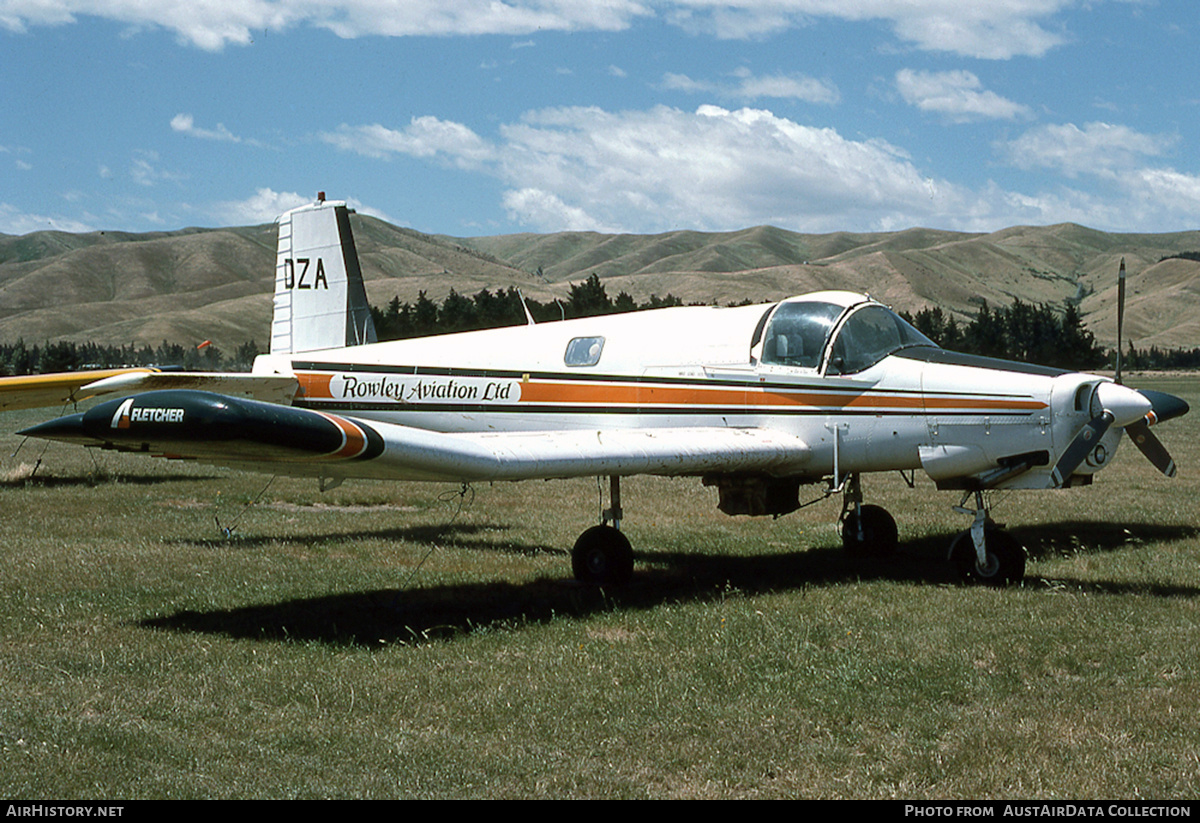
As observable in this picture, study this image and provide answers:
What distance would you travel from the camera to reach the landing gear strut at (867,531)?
11.2 meters

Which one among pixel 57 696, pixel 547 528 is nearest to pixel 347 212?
pixel 547 528

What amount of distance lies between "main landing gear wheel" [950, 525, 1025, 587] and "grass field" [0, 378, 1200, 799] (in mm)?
336

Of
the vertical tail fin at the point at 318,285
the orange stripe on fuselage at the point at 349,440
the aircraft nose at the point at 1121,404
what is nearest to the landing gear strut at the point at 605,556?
the orange stripe on fuselage at the point at 349,440

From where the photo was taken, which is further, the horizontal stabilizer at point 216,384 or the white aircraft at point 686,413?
the horizontal stabilizer at point 216,384

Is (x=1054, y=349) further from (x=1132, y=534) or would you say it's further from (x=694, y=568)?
(x=694, y=568)

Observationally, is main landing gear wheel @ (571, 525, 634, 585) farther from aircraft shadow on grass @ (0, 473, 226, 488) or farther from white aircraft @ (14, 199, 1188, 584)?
aircraft shadow on grass @ (0, 473, 226, 488)

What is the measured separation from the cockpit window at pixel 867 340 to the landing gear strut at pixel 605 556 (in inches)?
94.1

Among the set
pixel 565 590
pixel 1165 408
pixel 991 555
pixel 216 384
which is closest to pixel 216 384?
pixel 216 384

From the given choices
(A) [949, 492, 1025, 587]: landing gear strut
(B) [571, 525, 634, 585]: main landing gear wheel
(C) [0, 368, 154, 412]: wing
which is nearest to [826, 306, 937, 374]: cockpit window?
(A) [949, 492, 1025, 587]: landing gear strut

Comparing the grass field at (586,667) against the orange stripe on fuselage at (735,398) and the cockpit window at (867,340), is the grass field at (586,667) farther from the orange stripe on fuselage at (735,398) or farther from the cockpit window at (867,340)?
the cockpit window at (867,340)

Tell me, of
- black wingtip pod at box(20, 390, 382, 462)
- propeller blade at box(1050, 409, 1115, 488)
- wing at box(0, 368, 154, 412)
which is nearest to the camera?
black wingtip pod at box(20, 390, 382, 462)

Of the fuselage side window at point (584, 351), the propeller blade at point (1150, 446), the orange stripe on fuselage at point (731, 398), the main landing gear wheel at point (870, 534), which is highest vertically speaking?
the fuselage side window at point (584, 351)

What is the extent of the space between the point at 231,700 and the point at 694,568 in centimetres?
567

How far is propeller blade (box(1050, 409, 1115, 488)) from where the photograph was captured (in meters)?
8.55
